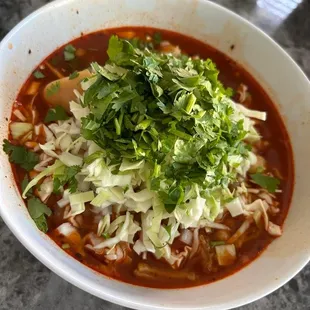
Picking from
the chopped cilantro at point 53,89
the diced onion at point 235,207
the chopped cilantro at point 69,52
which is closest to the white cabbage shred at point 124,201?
the diced onion at point 235,207

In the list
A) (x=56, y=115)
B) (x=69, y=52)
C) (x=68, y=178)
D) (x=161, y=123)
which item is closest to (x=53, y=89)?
(x=56, y=115)

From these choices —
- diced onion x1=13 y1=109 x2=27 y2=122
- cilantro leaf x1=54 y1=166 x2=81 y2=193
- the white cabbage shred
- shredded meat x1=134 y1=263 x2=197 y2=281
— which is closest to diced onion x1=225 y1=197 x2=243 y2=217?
the white cabbage shred

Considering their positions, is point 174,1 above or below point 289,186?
above

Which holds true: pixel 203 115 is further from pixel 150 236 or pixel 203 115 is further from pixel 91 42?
pixel 91 42

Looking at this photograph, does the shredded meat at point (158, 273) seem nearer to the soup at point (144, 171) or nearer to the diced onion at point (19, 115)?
the soup at point (144, 171)

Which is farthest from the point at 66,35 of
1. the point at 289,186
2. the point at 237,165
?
the point at 289,186

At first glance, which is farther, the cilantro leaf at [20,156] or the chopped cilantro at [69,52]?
the chopped cilantro at [69,52]
